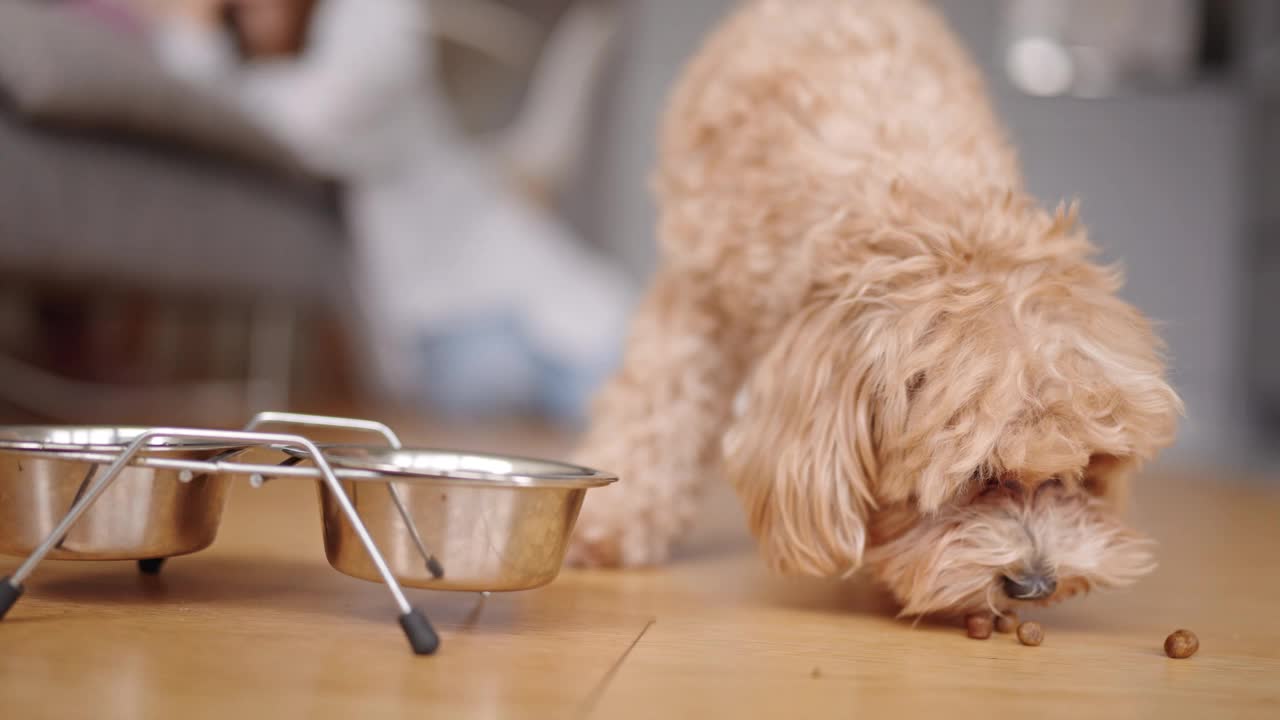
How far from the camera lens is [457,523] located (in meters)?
1.05

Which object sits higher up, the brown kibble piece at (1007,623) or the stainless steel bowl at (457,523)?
the stainless steel bowl at (457,523)

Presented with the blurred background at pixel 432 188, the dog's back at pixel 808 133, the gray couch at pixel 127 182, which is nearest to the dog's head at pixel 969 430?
the dog's back at pixel 808 133

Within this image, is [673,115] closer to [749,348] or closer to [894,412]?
[749,348]

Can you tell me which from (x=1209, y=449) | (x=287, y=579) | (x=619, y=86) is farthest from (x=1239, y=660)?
(x=619, y=86)

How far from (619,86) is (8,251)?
4047 millimetres

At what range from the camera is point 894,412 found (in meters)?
1.27

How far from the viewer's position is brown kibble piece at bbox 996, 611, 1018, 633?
1294 millimetres

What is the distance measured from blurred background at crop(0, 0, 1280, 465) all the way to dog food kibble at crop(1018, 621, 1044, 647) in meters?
1.57

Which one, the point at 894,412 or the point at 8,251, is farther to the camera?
the point at 8,251

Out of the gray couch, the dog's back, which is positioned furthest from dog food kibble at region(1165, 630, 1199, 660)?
the gray couch

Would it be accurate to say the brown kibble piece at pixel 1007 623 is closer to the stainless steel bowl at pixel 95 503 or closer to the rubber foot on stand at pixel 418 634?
the rubber foot on stand at pixel 418 634

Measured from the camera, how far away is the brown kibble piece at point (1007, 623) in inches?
50.9

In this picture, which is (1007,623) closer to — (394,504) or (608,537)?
(608,537)

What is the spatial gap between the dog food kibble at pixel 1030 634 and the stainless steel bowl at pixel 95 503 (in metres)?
0.81
